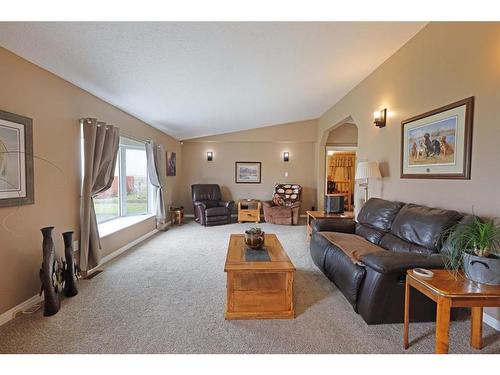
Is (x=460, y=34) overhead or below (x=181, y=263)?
overhead

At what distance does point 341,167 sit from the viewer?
28.8ft

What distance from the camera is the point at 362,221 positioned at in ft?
11.1

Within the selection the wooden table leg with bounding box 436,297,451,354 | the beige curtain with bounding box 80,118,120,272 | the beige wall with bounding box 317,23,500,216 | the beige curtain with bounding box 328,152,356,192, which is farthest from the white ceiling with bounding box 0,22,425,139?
the beige curtain with bounding box 328,152,356,192

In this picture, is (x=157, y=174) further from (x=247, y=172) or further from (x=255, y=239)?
(x=255, y=239)

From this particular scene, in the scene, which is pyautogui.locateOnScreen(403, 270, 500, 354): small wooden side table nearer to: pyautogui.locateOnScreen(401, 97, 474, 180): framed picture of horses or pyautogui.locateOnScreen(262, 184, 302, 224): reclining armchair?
pyautogui.locateOnScreen(401, 97, 474, 180): framed picture of horses

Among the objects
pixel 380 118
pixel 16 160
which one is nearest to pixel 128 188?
pixel 16 160

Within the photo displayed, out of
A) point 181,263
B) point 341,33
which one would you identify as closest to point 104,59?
point 341,33

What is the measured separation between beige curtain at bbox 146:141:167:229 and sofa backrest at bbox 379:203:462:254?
13.9 feet

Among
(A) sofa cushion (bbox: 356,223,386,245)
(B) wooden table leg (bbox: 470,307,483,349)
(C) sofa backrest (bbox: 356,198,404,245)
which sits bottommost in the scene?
(B) wooden table leg (bbox: 470,307,483,349)

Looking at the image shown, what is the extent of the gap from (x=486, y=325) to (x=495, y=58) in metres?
2.09

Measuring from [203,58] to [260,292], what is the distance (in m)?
2.32

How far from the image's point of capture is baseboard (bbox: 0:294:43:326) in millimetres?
2012
